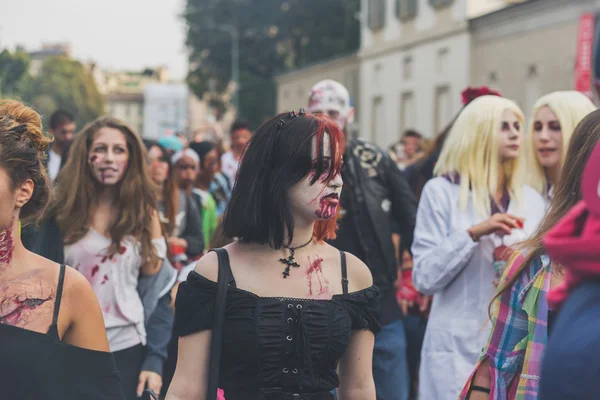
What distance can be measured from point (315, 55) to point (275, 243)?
168ft

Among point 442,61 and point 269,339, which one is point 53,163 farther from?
point 442,61

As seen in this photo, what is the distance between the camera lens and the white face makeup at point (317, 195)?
366cm

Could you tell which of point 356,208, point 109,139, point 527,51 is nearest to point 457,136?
point 356,208

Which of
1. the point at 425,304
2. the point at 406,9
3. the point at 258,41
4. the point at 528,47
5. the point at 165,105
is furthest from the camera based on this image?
the point at 165,105

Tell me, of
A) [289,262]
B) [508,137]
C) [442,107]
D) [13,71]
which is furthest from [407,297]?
[442,107]

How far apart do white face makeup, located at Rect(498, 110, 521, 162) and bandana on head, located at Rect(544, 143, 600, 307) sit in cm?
362

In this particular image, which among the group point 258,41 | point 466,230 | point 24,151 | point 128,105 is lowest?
point 466,230

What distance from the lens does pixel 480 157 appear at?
532 centimetres

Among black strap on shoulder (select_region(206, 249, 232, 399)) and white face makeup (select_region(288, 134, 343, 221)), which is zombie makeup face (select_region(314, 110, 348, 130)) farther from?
black strap on shoulder (select_region(206, 249, 232, 399))

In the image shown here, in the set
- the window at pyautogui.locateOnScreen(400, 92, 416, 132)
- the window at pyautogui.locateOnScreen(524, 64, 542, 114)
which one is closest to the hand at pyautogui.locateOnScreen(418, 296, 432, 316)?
the window at pyautogui.locateOnScreen(524, 64, 542, 114)

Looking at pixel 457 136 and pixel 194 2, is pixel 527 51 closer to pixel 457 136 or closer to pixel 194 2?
pixel 457 136

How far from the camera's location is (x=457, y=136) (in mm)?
5410

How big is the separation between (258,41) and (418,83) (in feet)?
76.3

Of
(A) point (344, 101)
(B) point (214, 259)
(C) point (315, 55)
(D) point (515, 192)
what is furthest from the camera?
(C) point (315, 55)
